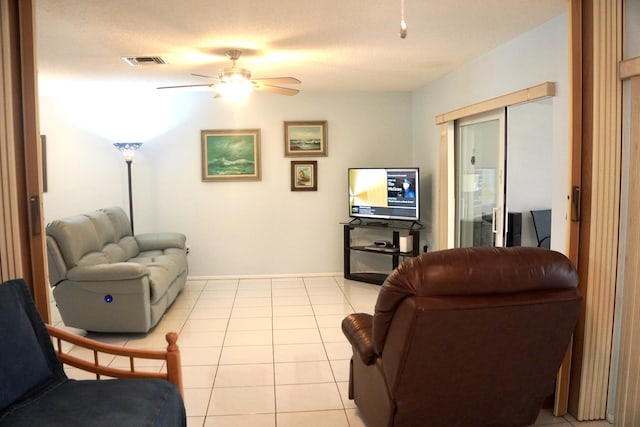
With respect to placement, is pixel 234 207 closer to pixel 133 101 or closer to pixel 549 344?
pixel 133 101

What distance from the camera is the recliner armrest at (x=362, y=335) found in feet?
7.86

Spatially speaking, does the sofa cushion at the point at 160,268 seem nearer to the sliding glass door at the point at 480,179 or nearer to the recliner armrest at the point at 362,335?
the recliner armrest at the point at 362,335

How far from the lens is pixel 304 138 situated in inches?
248

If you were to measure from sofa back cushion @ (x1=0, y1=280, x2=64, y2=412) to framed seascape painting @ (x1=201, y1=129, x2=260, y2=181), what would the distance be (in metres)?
4.08

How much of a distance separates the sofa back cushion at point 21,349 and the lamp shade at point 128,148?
3.75 m

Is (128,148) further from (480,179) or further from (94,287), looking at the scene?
(480,179)

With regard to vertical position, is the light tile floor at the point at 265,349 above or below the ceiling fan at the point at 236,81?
below

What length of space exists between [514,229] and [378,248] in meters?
1.90

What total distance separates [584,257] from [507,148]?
5.62ft

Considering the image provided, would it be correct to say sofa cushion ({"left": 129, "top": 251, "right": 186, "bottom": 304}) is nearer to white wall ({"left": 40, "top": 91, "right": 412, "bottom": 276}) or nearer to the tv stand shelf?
white wall ({"left": 40, "top": 91, "right": 412, "bottom": 276})

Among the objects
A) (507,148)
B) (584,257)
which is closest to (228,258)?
(507,148)

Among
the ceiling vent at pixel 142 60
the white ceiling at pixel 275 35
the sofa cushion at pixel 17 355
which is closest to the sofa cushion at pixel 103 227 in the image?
the white ceiling at pixel 275 35

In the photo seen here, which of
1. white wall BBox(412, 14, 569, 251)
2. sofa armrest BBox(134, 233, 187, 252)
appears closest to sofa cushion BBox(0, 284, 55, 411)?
white wall BBox(412, 14, 569, 251)

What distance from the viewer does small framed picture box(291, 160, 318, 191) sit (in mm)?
6332
